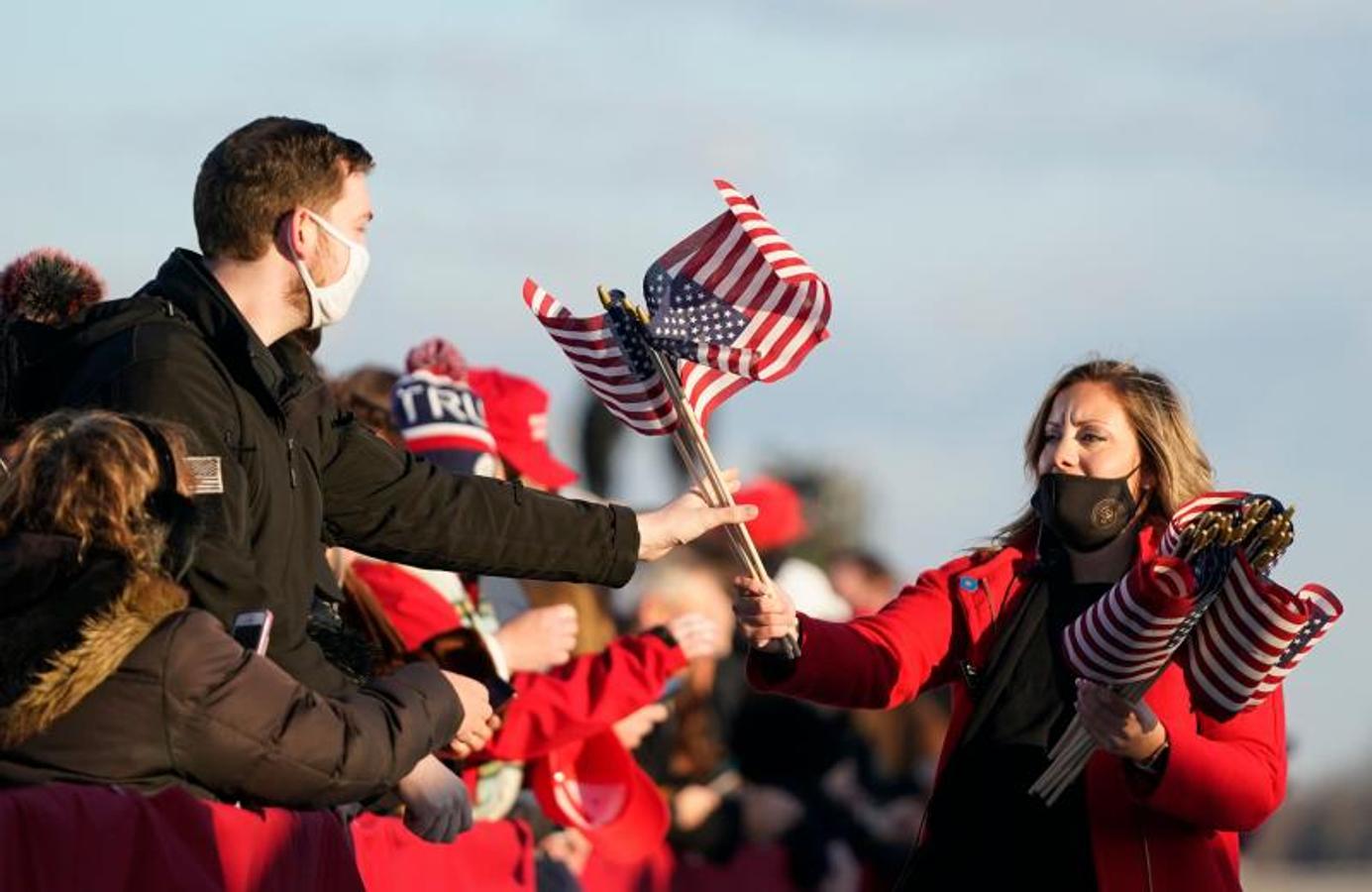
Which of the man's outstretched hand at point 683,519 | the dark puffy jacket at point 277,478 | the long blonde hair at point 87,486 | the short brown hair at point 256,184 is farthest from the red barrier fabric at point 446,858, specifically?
the long blonde hair at point 87,486

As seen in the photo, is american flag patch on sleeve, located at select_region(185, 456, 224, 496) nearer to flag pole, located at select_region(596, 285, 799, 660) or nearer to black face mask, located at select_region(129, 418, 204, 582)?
black face mask, located at select_region(129, 418, 204, 582)

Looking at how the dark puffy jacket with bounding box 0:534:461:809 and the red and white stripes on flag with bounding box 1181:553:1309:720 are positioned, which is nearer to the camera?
the dark puffy jacket with bounding box 0:534:461:809

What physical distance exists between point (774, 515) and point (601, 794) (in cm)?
499

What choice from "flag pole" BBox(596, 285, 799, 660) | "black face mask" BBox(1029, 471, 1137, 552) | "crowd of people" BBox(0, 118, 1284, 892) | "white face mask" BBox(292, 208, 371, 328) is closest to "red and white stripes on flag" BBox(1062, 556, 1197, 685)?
"crowd of people" BBox(0, 118, 1284, 892)

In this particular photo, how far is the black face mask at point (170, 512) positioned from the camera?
616cm

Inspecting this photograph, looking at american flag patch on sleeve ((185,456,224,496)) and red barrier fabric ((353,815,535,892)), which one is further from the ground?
american flag patch on sleeve ((185,456,224,496))

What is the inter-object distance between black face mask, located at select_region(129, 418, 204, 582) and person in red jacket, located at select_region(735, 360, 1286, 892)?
179 centimetres

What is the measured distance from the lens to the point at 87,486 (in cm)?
607

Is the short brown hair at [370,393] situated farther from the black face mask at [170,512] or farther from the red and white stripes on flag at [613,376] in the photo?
the black face mask at [170,512]

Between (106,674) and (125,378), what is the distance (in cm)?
107

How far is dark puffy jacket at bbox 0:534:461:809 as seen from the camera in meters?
5.84

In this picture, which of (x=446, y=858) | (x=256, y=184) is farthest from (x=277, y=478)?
(x=446, y=858)

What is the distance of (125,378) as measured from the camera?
22.3 feet

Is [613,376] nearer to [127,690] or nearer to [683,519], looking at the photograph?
[683,519]
